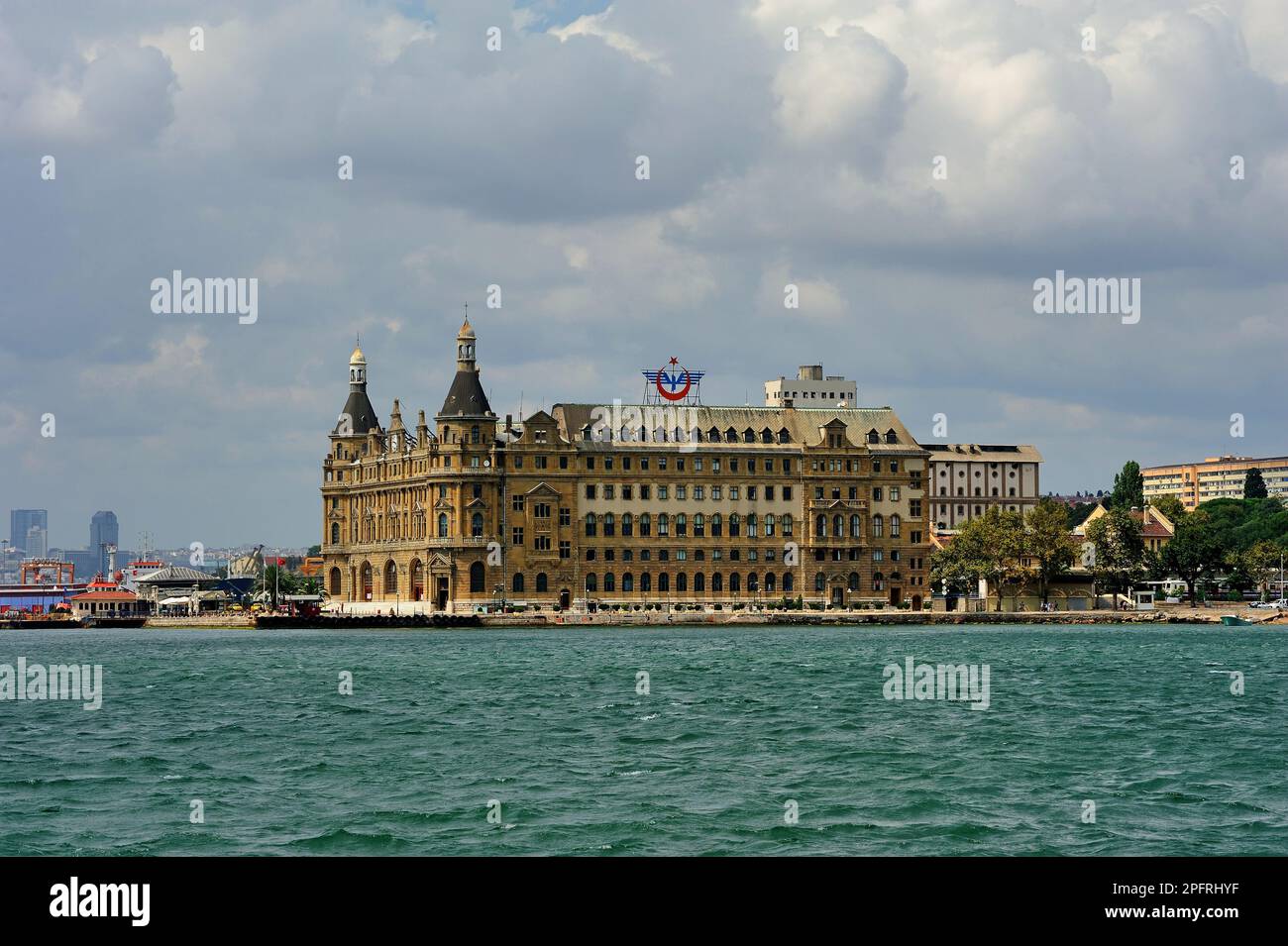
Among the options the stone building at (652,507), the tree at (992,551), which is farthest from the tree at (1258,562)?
the stone building at (652,507)

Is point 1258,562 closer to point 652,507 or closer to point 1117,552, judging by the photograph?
point 1117,552

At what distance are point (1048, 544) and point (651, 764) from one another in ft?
407

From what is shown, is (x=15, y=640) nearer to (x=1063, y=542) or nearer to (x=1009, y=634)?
(x=1009, y=634)

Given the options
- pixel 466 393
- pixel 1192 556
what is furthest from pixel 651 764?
pixel 1192 556

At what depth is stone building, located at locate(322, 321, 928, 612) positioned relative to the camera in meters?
150

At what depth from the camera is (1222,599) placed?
7549 inches

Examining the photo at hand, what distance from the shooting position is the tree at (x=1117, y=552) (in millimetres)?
166500

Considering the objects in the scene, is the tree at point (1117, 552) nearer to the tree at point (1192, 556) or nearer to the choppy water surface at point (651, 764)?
the tree at point (1192, 556)

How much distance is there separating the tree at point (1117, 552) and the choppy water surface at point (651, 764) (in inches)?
3587

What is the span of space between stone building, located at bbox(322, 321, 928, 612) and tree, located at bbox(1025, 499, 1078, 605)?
9752mm

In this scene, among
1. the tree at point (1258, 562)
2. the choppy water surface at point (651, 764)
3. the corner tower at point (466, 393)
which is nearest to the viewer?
the choppy water surface at point (651, 764)

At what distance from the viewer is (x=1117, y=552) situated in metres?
167

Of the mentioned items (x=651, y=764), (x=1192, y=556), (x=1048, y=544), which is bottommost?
(x=651, y=764)

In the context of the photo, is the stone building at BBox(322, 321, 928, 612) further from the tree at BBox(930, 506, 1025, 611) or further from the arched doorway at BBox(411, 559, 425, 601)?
the tree at BBox(930, 506, 1025, 611)
